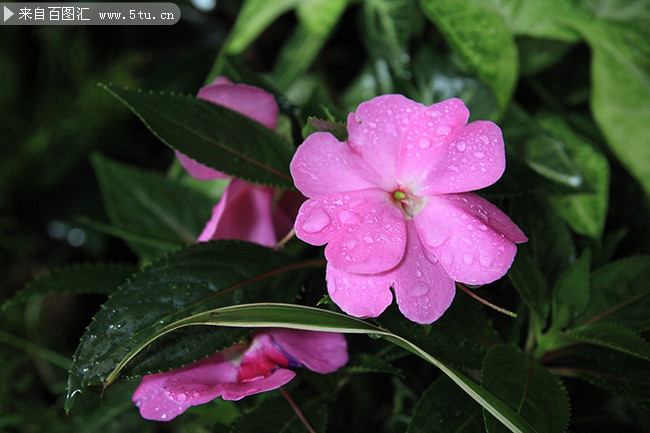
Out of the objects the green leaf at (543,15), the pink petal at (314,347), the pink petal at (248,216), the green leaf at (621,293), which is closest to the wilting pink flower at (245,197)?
the pink petal at (248,216)

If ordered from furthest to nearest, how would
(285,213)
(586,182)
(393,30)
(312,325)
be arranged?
(393,30)
(586,182)
(285,213)
(312,325)

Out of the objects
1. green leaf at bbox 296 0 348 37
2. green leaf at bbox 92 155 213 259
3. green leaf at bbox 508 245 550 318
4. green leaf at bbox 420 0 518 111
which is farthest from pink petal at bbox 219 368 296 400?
green leaf at bbox 296 0 348 37

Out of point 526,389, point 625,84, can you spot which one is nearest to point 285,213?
point 526,389

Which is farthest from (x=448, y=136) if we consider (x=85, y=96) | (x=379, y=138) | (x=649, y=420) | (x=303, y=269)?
(x=85, y=96)

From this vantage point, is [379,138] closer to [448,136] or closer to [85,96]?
[448,136]

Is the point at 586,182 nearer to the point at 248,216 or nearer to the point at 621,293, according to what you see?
the point at 621,293

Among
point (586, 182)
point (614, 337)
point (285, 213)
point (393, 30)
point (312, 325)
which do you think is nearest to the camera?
point (312, 325)

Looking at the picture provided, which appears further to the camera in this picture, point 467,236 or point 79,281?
point 79,281
